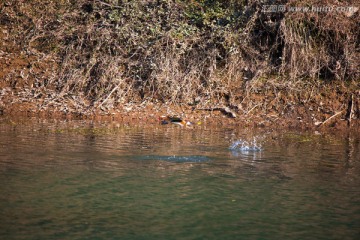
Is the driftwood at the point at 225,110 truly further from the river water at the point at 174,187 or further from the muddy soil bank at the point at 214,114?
the river water at the point at 174,187

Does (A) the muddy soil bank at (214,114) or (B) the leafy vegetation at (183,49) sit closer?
(A) the muddy soil bank at (214,114)

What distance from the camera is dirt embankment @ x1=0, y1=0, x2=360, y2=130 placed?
48.1 feet

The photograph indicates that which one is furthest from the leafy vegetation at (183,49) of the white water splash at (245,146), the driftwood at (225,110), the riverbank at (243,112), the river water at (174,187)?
the white water splash at (245,146)

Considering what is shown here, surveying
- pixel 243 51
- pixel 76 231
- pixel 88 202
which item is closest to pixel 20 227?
pixel 76 231

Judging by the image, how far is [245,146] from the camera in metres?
10.5

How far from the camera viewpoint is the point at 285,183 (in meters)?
7.62

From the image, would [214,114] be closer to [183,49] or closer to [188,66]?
[188,66]

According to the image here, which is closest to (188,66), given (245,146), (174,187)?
(245,146)

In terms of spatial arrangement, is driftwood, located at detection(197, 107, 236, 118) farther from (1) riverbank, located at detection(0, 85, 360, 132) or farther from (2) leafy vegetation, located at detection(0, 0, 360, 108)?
(2) leafy vegetation, located at detection(0, 0, 360, 108)

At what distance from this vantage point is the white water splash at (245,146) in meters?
10.3

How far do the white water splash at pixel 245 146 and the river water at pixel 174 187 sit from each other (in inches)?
0.9

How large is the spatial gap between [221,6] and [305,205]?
11452mm

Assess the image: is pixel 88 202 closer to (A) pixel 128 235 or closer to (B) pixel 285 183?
(A) pixel 128 235

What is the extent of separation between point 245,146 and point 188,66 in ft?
17.9
